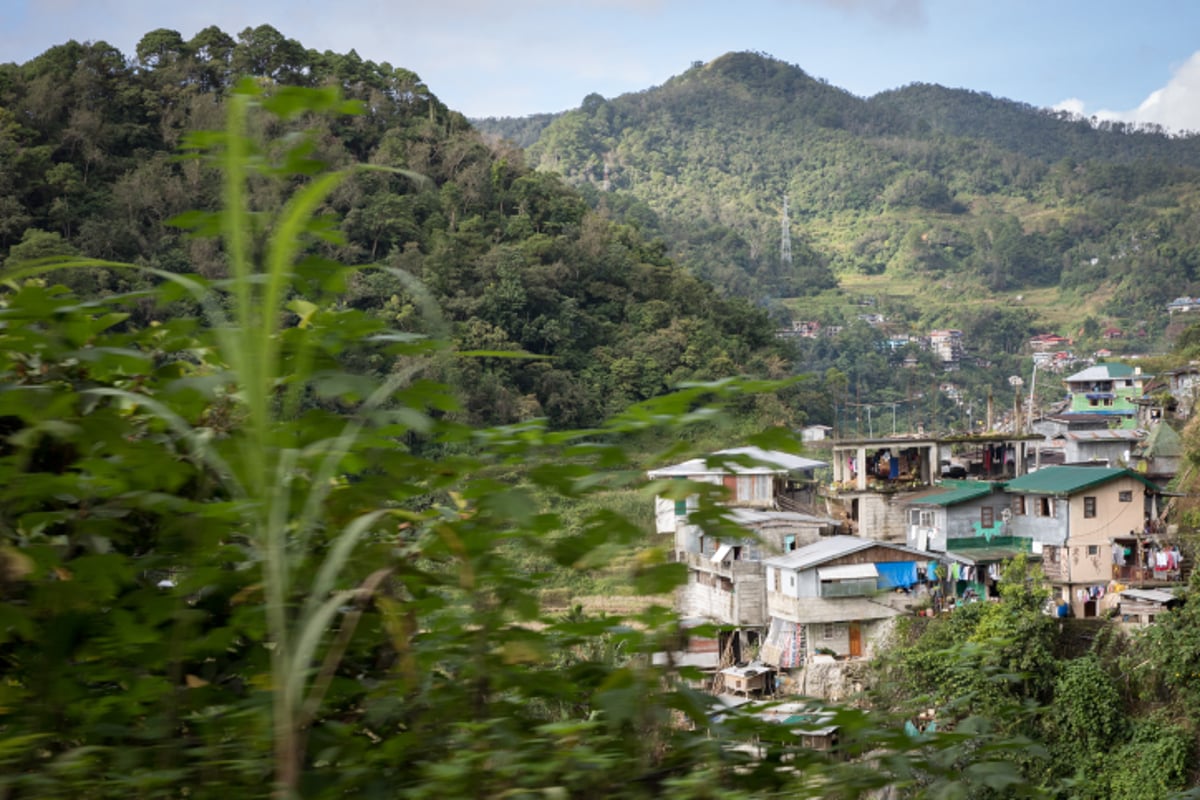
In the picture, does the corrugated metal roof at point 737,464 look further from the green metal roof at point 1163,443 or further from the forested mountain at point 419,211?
the green metal roof at point 1163,443

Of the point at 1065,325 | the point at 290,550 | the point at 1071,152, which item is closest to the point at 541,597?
the point at 290,550

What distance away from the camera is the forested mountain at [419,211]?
55.0ft

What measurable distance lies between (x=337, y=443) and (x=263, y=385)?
7cm

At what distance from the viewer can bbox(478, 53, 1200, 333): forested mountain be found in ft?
186

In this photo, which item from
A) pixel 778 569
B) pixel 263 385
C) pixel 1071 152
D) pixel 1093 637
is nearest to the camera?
pixel 263 385

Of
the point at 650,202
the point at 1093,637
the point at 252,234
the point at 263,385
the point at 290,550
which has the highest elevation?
the point at 650,202

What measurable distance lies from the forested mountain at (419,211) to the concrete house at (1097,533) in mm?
5985

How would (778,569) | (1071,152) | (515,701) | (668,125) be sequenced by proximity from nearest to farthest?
(515,701), (778,569), (668,125), (1071,152)

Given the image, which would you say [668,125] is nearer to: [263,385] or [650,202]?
[650,202]

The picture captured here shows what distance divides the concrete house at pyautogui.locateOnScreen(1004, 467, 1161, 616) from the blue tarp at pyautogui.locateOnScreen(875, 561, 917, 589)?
2.44 m

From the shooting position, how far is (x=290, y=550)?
2.23 feet

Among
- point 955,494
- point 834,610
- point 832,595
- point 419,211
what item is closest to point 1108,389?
point 955,494

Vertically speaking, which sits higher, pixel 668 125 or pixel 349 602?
pixel 668 125

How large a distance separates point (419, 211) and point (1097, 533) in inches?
604
